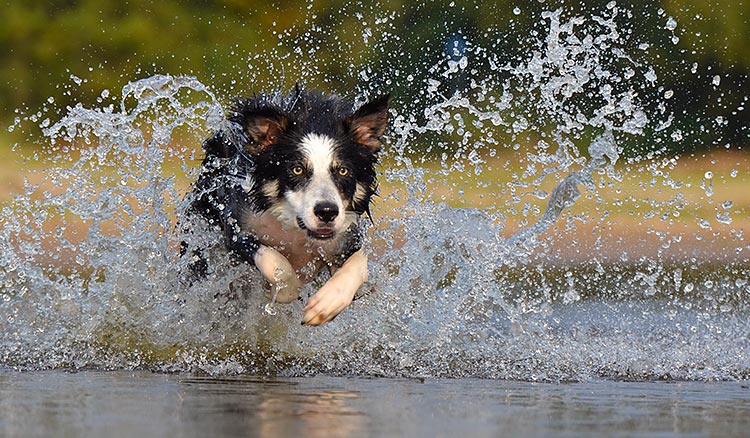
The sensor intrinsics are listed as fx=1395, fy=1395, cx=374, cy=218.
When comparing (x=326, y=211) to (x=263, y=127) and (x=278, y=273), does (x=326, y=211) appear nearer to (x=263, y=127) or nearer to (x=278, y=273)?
(x=278, y=273)

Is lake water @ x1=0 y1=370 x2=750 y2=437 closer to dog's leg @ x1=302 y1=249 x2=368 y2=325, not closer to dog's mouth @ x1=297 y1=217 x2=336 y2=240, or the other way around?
dog's leg @ x1=302 y1=249 x2=368 y2=325

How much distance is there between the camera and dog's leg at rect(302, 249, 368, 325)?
601 centimetres

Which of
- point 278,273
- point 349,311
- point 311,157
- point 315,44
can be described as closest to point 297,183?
point 311,157

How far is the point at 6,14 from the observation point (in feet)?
77.8

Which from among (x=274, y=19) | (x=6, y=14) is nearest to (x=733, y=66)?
(x=274, y=19)

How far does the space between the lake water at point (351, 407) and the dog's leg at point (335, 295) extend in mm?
274

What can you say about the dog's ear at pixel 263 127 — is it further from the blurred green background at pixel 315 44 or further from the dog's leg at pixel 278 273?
the blurred green background at pixel 315 44

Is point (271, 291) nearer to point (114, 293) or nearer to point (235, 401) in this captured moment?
point (114, 293)

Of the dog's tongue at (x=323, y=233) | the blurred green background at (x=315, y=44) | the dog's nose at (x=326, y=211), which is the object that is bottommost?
the dog's tongue at (x=323, y=233)

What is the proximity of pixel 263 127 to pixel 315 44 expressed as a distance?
15477 millimetres

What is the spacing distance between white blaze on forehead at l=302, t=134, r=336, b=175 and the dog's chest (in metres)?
0.39

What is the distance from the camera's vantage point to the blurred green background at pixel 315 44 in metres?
21.2

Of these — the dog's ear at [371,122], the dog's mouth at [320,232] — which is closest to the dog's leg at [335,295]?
the dog's mouth at [320,232]

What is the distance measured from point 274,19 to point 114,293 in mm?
16456
